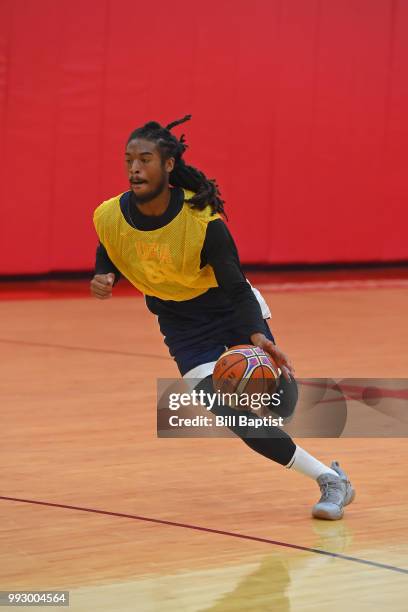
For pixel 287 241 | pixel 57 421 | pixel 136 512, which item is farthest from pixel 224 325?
pixel 287 241

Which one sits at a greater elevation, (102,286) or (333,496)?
(102,286)

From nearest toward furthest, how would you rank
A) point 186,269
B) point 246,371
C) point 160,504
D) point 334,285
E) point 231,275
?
1. point 246,371
2. point 231,275
3. point 186,269
4. point 160,504
5. point 334,285

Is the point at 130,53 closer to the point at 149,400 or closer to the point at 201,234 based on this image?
the point at 149,400

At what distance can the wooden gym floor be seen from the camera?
414cm

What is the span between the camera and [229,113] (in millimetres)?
12172

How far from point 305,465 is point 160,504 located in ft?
1.94

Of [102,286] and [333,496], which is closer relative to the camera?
[102,286]

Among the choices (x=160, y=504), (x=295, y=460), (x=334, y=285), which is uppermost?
(x=295, y=460)

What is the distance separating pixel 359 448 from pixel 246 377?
5.68 ft

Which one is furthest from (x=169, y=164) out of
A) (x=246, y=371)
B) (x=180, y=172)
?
(x=246, y=371)

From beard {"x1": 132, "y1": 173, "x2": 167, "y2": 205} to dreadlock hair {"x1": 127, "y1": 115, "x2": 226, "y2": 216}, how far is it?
0.29 ft

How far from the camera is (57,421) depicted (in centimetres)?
661

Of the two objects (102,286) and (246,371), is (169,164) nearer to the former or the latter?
(102,286)

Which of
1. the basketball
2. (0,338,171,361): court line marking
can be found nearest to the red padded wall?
(0,338,171,361): court line marking
